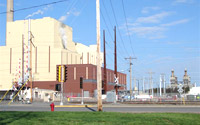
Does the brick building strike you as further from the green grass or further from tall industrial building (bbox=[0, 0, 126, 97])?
the green grass

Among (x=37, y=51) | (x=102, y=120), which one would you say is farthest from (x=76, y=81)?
(x=102, y=120)

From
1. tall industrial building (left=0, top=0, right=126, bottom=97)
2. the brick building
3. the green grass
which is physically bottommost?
the green grass

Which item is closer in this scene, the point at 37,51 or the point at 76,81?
the point at 76,81

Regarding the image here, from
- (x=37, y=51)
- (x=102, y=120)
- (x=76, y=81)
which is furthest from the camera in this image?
(x=37, y=51)

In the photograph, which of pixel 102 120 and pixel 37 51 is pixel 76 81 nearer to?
pixel 37 51

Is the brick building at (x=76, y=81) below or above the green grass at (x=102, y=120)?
above

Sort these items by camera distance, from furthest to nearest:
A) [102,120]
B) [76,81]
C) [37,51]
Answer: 1. [37,51]
2. [76,81]
3. [102,120]

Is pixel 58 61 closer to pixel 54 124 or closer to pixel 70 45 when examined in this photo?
pixel 70 45

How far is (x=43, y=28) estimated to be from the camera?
10075cm

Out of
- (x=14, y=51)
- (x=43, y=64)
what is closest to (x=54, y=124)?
(x=43, y=64)

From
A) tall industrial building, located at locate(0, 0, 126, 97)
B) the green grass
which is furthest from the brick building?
the green grass

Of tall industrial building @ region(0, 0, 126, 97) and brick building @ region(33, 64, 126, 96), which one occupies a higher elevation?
tall industrial building @ region(0, 0, 126, 97)

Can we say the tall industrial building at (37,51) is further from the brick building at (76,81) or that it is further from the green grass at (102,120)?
the green grass at (102,120)

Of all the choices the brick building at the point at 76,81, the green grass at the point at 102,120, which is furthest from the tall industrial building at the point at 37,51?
the green grass at the point at 102,120
